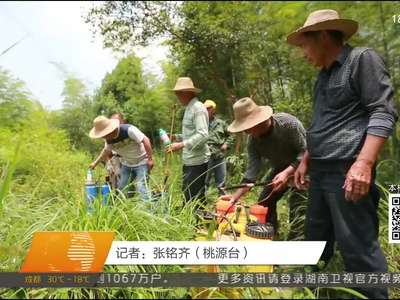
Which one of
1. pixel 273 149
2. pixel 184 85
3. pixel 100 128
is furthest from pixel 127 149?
pixel 273 149

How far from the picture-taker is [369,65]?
1.29 m

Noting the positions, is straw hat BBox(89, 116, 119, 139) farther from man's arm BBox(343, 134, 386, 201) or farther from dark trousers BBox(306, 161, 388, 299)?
man's arm BBox(343, 134, 386, 201)

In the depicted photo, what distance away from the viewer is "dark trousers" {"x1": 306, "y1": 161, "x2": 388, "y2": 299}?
134cm

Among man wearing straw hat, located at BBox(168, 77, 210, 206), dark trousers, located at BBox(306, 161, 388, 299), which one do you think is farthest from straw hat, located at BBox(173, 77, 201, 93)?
dark trousers, located at BBox(306, 161, 388, 299)

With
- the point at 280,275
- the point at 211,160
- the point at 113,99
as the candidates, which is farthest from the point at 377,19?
the point at 280,275

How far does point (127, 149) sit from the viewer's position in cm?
248

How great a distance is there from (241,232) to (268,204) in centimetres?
51

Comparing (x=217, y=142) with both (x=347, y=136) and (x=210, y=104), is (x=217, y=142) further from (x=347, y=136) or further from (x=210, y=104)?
(x=347, y=136)

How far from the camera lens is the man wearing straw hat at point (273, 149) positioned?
1.82m

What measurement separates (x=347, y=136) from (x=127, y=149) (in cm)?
145

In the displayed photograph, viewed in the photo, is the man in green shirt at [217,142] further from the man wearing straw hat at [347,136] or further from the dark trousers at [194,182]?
the man wearing straw hat at [347,136]

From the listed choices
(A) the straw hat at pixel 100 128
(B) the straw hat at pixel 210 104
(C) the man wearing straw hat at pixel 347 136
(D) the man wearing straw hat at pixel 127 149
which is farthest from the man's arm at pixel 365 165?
(A) the straw hat at pixel 100 128

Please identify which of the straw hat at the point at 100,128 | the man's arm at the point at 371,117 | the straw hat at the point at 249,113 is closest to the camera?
the man's arm at the point at 371,117

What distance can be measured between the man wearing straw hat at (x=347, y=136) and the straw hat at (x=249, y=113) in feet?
1.12
